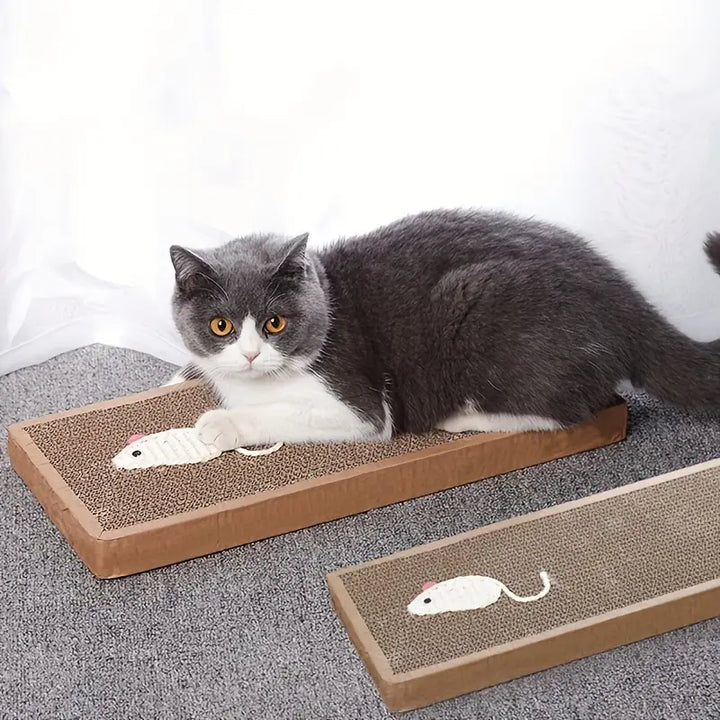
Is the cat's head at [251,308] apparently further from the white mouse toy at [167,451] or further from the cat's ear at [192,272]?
the white mouse toy at [167,451]

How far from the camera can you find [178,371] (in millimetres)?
2027

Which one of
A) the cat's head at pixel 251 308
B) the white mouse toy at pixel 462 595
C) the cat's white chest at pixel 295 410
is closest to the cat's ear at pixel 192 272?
the cat's head at pixel 251 308

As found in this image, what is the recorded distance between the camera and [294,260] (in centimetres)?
162

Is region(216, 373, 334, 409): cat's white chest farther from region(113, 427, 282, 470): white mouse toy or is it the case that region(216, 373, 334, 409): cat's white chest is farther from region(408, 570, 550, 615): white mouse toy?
region(408, 570, 550, 615): white mouse toy

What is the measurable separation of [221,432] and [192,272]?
0.82 ft

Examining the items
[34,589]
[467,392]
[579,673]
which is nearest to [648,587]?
[579,673]

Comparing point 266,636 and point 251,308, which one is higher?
point 251,308

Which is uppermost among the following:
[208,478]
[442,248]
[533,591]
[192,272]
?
[192,272]

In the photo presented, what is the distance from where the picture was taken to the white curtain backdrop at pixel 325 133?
1.86 metres

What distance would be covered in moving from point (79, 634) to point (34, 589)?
123mm

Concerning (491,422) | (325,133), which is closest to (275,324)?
(491,422)

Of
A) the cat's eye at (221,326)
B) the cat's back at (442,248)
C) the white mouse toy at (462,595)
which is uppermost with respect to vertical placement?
the cat's eye at (221,326)

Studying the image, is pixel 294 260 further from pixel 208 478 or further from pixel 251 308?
pixel 208 478

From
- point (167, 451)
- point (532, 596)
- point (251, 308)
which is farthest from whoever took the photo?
point (167, 451)
